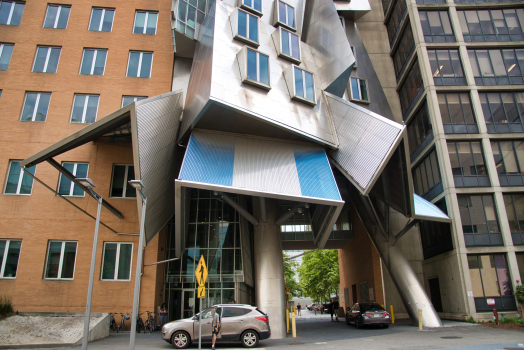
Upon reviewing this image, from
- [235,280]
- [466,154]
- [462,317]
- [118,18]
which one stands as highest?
[118,18]

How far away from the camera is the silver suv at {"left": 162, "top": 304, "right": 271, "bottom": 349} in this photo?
13883 millimetres

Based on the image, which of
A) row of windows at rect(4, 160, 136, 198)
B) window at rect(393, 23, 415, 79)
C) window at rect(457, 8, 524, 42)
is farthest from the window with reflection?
row of windows at rect(4, 160, 136, 198)

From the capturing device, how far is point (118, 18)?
26672mm

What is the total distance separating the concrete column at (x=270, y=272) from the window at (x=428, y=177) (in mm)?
13757

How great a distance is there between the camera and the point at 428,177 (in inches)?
1147

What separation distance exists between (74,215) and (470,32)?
32776mm

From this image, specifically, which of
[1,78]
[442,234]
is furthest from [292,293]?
[1,78]

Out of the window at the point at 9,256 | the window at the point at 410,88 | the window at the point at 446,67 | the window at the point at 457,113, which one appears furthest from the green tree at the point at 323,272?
the window at the point at 9,256

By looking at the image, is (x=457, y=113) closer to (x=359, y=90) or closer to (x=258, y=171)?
(x=359, y=90)

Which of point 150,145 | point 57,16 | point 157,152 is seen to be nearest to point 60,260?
point 157,152

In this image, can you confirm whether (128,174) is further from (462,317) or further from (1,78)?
(462,317)

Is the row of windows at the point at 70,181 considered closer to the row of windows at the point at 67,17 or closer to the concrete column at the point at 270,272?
the concrete column at the point at 270,272

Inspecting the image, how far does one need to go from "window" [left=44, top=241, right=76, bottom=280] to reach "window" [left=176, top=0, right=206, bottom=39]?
1515 cm

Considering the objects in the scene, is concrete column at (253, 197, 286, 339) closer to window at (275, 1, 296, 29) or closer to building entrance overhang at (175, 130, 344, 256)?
building entrance overhang at (175, 130, 344, 256)
